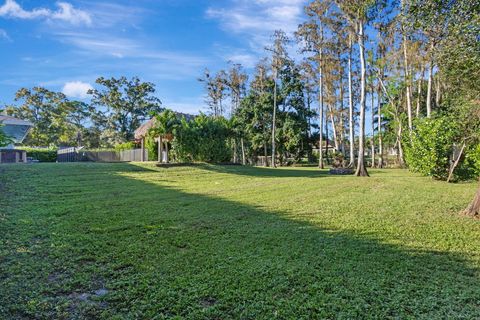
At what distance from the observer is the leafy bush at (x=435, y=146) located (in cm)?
1248

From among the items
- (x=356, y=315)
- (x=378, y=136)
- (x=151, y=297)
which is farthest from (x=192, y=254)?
(x=378, y=136)

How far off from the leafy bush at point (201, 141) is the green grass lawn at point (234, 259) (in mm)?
10873

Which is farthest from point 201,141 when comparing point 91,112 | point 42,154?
point 91,112

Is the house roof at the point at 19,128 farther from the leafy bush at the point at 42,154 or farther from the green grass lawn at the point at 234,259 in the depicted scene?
the green grass lawn at the point at 234,259

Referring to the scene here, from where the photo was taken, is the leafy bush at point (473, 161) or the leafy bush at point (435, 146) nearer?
the leafy bush at point (473, 161)

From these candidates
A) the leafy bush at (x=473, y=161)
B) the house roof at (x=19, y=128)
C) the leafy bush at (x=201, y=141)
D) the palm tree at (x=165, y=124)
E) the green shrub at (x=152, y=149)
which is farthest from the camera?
the green shrub at (x=152, y=149)

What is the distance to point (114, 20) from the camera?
11.1 m

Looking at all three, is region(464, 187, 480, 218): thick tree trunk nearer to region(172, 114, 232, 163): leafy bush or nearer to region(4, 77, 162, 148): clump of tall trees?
region(172, 114, 232, 163): leafy bush

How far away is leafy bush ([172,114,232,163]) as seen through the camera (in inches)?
739

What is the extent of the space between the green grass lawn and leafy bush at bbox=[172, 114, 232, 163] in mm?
10873

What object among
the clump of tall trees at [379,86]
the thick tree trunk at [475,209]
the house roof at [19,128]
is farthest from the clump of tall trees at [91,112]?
the thick tree trunk at [475,209]

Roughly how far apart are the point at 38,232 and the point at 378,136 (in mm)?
31244

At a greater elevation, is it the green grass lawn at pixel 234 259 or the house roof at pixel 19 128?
the house roof at pixel 19 128

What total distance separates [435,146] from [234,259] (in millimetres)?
11912
